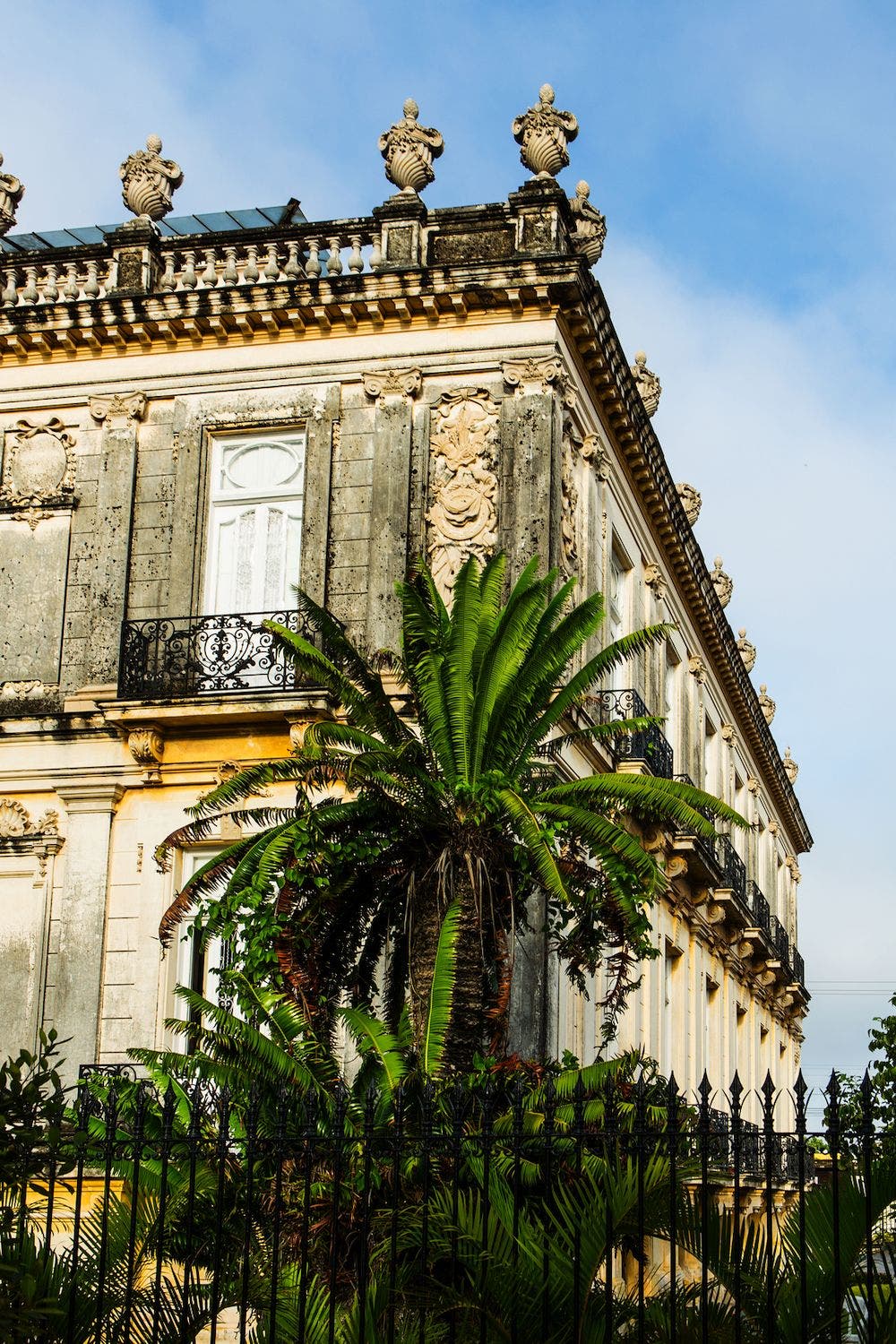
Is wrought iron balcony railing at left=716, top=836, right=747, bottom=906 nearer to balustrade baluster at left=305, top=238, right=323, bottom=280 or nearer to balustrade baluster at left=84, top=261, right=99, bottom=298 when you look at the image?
balustrade baluster at left=305, top=238, right=323, bottom=280

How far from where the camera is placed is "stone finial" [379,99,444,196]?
17891 millimetres

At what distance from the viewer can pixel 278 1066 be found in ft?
33.1

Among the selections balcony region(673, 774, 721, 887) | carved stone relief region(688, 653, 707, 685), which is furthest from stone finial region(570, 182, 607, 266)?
carved stone relief region(688, 653, 707, 685)

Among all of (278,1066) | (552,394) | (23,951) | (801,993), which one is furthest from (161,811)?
(801,993)

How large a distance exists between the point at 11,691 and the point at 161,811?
2.13 meters

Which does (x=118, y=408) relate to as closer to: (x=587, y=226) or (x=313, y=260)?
(x=313, y=260)

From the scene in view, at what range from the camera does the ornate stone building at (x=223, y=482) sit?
16.6 metres

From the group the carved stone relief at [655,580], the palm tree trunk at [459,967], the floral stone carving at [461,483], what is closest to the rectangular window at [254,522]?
the floral stone carving at [461,483]

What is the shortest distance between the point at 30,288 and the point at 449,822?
8.76 metres

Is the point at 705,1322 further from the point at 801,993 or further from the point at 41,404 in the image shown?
the point at 801,993

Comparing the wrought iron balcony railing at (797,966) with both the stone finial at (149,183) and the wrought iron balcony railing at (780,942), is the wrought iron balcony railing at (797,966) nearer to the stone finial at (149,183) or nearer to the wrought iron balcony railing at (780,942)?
the wrought iron balcony railing at (780,942)

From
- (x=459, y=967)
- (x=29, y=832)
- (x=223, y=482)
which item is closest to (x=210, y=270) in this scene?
(x=223, y=482)

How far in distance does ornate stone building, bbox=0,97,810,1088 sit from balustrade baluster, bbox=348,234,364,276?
0.12 meters

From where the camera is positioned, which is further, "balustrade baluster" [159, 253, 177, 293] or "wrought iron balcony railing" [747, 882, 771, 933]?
"wrought iron balcony railing" [747, 882, 771, 933]
